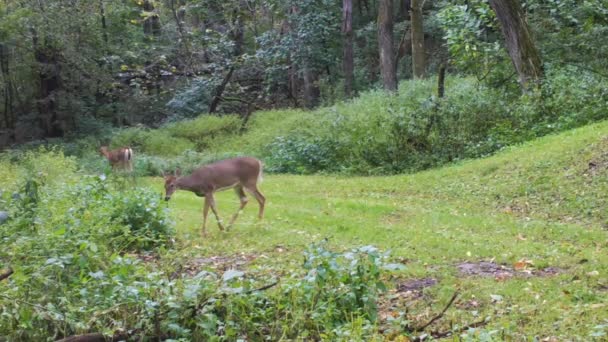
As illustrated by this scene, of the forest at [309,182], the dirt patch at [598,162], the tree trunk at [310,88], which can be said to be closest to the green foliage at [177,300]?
the forest at [309,182]

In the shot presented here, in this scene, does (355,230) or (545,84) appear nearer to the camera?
(355,230)

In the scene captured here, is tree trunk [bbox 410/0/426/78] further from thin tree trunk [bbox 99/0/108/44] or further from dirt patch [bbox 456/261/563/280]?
dirt patch [bbox 456/261/563/280]

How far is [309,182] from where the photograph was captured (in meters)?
16.5

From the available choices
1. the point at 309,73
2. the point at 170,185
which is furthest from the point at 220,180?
the point at 309,73

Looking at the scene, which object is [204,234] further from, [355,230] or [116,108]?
[116,108]

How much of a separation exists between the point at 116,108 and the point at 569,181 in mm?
22089

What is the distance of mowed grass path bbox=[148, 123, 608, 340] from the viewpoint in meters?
6.36

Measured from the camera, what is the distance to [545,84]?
54.8ft

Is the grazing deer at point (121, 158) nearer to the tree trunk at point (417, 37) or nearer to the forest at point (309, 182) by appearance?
the forest at point (309, 182)

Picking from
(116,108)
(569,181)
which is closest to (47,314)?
(569,181)

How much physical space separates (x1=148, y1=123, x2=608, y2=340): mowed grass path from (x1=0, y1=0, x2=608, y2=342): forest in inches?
1.8

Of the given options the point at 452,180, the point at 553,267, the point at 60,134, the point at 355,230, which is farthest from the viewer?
the point at 60,134

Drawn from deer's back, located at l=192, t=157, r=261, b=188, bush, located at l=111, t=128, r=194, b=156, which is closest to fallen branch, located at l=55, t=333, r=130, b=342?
deer's back, located at l=192, t=157, r=261, b=188

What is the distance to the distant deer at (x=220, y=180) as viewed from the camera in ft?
36.0
